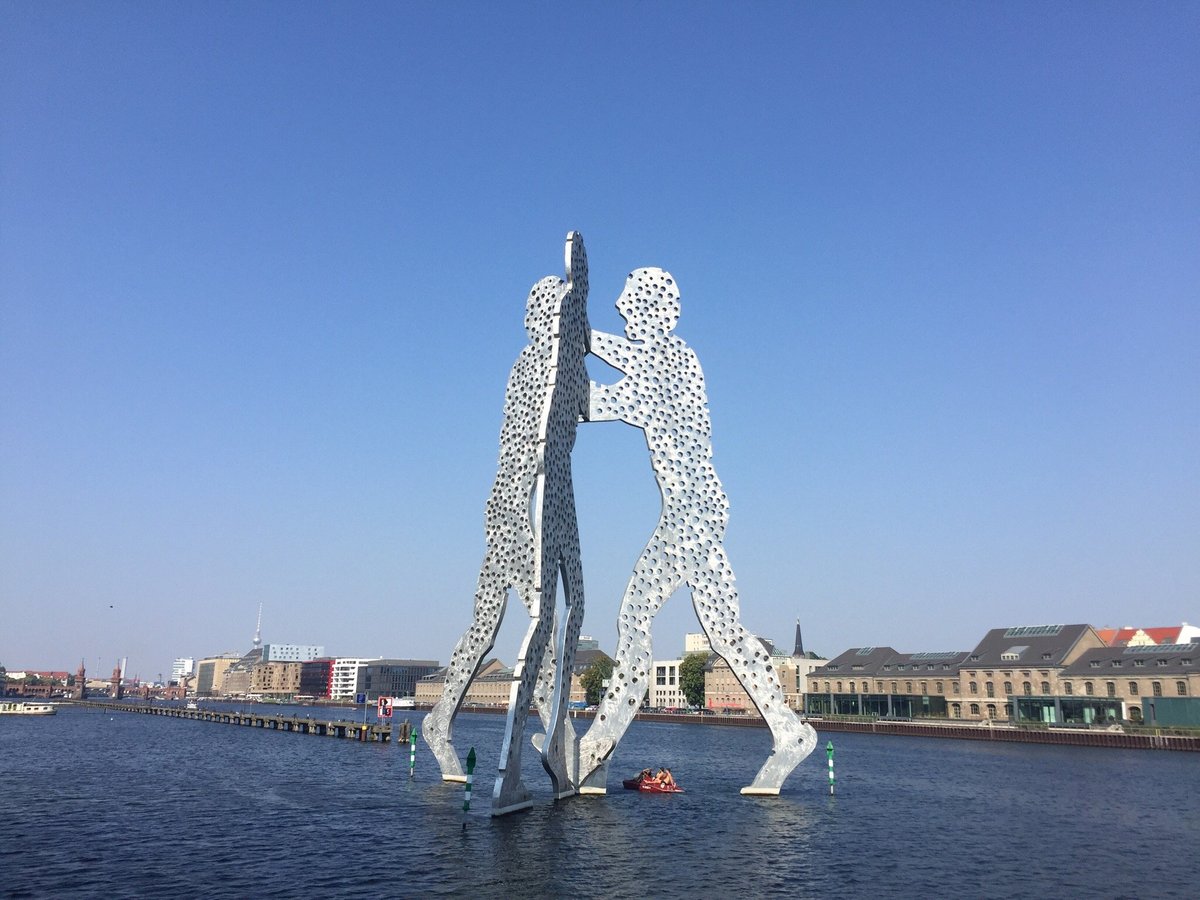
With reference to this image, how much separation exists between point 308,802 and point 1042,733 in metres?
56.4

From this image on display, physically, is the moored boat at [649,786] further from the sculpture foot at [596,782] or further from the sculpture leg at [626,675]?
the sculpture foot at [596,782]

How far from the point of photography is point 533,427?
83.6 ft

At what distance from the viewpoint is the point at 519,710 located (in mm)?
22391

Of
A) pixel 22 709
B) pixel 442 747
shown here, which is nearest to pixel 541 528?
pixel 442 747

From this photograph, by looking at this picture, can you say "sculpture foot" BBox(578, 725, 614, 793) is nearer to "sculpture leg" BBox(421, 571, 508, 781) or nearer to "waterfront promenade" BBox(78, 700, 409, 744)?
"sculpture leg" BBox(421, 571, 508, 781)

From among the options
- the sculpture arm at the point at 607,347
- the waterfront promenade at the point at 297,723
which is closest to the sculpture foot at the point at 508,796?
the sculpture arm at the point at 607,347

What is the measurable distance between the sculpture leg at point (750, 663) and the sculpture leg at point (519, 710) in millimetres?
5856

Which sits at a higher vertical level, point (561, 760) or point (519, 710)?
point (519, 710)

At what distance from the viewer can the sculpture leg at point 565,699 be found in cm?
2492

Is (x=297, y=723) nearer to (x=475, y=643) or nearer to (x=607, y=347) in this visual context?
(x=475, y=643)

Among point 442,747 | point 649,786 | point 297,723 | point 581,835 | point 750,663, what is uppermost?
point 750,663

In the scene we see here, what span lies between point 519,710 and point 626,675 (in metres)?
5.41

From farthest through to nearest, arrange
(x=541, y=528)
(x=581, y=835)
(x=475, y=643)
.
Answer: (x=475, y=643)
(x=541, y=528)
(x=581, y=835)

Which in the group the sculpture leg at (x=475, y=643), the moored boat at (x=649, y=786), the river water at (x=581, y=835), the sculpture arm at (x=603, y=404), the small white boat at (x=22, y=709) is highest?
the sculpture arm at (x=603, y=404)
